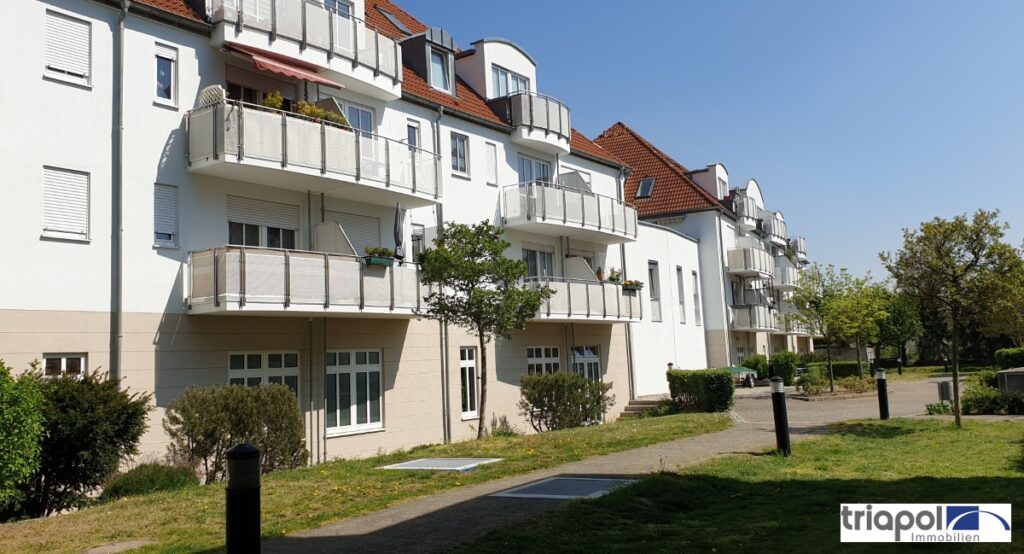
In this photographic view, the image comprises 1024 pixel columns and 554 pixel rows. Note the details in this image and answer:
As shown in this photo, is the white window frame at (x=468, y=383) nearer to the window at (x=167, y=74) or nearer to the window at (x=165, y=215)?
the window at (x=165, y=215)

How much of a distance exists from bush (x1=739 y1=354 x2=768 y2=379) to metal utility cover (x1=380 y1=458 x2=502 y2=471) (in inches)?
1277

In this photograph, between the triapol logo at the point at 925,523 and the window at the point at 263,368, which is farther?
the window at the point at 263,368

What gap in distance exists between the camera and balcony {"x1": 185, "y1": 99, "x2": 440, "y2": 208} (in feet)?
56.9

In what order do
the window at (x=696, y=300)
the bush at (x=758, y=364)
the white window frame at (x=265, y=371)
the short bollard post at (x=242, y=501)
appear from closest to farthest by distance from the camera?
the short bollard post at (x=242, y=501), the white window frame at (x=265, y=371), the window at (x=696, y=300), the bush at (x=758, y=364)

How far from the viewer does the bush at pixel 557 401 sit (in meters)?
24.3

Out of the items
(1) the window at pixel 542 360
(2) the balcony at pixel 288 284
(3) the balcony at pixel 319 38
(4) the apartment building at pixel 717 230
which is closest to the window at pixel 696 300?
(4) the apartment building at pixel 717 230

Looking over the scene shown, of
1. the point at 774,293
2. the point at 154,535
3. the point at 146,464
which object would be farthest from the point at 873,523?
the point at 774,293

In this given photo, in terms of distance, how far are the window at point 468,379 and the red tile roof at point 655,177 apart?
2137 cm

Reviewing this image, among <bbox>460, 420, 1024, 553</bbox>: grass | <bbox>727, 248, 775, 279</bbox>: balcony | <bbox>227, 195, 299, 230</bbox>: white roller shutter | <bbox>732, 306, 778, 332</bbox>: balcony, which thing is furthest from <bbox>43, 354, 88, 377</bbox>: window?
<bbox>727, 248, 775, 279</bbox>: balcony

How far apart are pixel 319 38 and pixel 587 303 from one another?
41.7 ft

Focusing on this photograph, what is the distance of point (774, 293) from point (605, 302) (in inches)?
1202


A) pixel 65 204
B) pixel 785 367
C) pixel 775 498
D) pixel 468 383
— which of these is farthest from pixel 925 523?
pixel 785 367

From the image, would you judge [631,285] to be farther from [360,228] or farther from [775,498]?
[775,498]

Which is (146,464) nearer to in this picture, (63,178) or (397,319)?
(63,178)
